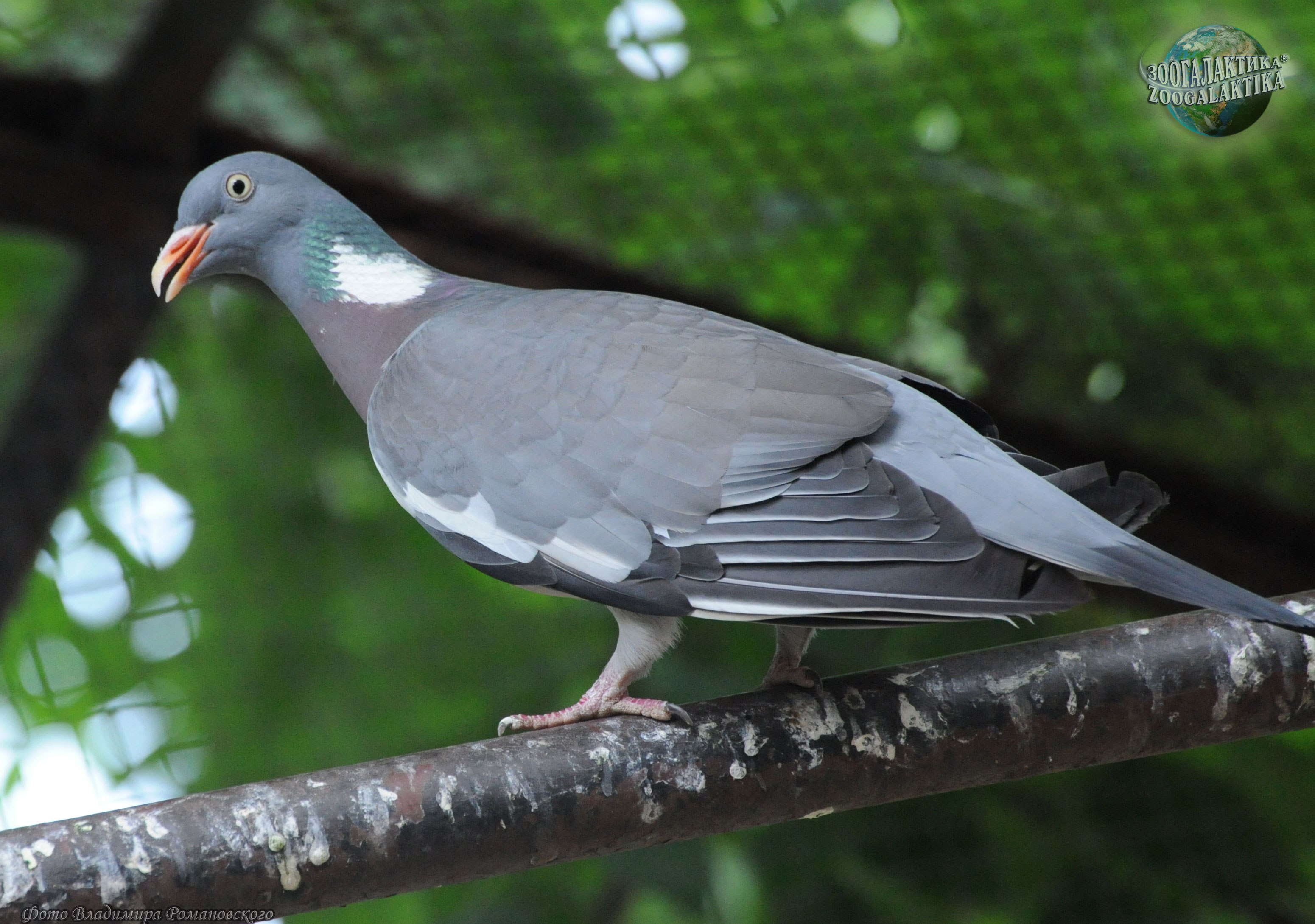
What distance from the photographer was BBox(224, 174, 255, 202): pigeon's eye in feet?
6.69

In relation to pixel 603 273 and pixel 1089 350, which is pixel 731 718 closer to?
pixel 603 273

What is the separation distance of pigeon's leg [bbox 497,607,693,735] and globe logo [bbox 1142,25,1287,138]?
1.50 m

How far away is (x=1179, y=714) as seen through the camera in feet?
5.75

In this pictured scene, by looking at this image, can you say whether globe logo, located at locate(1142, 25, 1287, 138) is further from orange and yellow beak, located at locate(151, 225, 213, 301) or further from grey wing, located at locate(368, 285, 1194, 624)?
orange and yellow beak, located at locate(151, 225, 213, 301)

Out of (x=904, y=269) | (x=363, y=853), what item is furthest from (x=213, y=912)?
(x=904, y=269)

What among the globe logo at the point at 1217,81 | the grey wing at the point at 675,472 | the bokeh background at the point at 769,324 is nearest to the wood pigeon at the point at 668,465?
the grey wing at the point at 675,472

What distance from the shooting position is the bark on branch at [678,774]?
142 centimetres

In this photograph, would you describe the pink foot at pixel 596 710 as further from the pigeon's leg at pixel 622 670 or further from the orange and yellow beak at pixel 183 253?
the orange and yellow beak at pixel 183 253

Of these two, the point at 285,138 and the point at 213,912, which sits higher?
the point at 285,138

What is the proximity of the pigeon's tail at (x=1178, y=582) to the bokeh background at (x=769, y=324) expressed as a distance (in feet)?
3.90

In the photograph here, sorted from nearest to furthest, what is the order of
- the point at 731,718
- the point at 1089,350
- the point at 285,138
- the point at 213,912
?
the point at 213,912
the point at 731,718
the point at 285,138
the point at 1089,350

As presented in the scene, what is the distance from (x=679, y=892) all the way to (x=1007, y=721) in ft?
3.20

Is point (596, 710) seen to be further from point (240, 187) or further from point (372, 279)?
point (240, 187)

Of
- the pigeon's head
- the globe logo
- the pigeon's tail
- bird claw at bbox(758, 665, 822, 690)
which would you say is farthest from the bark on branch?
the globe logo
